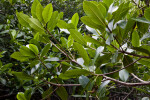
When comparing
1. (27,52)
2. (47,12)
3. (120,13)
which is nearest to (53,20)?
(47,12)

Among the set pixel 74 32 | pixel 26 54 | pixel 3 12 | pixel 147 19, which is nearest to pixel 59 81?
pixel 26 54

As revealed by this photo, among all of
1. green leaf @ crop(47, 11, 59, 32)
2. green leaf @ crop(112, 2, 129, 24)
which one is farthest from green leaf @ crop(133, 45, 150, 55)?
green leaf @ crop(47, 11, 59, 32)

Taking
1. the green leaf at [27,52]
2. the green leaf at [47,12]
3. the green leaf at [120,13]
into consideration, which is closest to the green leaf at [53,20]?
the green leaf at [47,12]

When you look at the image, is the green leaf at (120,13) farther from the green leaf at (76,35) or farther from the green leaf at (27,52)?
the green leaf at (27,52)

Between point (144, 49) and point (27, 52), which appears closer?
point (144, 49)

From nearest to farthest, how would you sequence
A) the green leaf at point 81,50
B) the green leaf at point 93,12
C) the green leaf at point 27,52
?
the green leaf at point 93,12 → the green leaf at point 81,50 → the green leaf at point 27,52

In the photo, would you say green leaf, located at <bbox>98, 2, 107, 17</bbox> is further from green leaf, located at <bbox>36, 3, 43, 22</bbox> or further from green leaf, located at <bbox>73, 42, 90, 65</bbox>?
green leaf, located at <bbox>36, 3, 43, 22</bbox>

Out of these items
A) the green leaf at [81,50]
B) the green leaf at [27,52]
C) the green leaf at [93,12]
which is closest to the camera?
the green leaf at [93,12]

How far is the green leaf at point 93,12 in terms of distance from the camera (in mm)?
479

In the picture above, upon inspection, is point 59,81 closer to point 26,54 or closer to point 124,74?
point 26,54

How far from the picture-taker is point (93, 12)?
49 cm

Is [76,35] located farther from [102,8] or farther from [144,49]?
[144,49]

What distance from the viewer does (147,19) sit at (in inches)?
17.7

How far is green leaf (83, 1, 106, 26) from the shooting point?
1.57 ft
